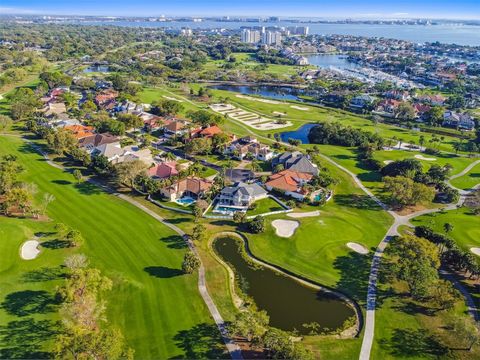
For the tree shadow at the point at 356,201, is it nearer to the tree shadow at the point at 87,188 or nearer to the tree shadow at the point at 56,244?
the tree shadow at the point at 87,188

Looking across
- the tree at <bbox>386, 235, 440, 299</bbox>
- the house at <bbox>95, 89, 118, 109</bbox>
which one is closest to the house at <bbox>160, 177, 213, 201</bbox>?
the tree at <bbox>386, 235, 440, 299</bbox>

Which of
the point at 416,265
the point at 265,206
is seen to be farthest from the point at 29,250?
the point at 416,265

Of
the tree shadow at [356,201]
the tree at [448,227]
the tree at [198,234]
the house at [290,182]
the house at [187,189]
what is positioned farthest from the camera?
the house at [290,182]

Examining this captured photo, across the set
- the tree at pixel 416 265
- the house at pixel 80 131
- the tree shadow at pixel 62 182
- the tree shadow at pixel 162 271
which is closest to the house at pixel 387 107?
the tree at pixel 416 265

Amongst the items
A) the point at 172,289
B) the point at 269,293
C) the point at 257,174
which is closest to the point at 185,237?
the point at 172,289

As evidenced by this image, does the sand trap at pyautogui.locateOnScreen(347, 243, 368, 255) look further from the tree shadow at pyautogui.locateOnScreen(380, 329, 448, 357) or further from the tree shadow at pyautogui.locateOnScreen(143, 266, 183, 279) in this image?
the tree shadow at pyautogui.locateOnScreen(143, 266, 183, 279)

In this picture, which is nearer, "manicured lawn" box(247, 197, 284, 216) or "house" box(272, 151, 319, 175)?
"manicured lawn" box(247, 197, 284, 216)

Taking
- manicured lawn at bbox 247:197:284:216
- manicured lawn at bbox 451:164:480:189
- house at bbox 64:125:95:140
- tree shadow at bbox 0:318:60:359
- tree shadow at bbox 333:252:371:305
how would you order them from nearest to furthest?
tree shadow at bbox 0:318:60:359, tree shadow at bbox 333:252:371:305, manicured lawn at bbox 247:197:284:216, manicured lawn at bbox 451:164:480:189, house at bbox 64:125:95:140
